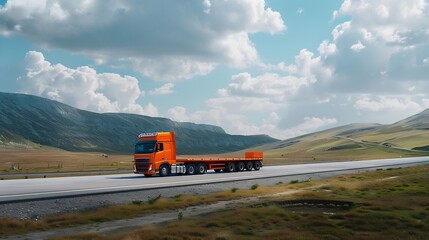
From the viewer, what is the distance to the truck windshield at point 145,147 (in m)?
42.9

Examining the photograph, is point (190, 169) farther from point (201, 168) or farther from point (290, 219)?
point (290, 219)

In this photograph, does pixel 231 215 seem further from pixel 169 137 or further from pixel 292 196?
pixel 169 137

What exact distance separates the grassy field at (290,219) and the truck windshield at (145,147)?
17.0 metres

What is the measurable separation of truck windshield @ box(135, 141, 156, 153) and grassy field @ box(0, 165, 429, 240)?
16951 millimetres

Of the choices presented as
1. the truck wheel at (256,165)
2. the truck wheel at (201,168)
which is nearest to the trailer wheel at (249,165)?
the truck wheel at (256,165)

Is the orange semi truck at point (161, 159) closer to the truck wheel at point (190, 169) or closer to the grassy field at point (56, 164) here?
the truck wheel at point (190, 169)

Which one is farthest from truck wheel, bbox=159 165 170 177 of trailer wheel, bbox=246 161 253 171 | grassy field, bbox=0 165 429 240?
grassy field, bbox=0 165 429 240

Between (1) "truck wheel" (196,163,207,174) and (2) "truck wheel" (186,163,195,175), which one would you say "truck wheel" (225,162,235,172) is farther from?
(2) "truck wheel" (186,163,195,175)

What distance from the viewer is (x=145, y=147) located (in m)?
43.4

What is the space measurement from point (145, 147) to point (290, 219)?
27.5m

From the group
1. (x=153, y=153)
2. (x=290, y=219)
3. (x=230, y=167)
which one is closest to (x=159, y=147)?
(x=153, y=153)

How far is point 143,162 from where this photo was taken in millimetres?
42938

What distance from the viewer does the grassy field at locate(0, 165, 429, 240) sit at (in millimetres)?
14766

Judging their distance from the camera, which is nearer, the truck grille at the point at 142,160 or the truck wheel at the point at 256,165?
the truck grille at the point at 142,160
